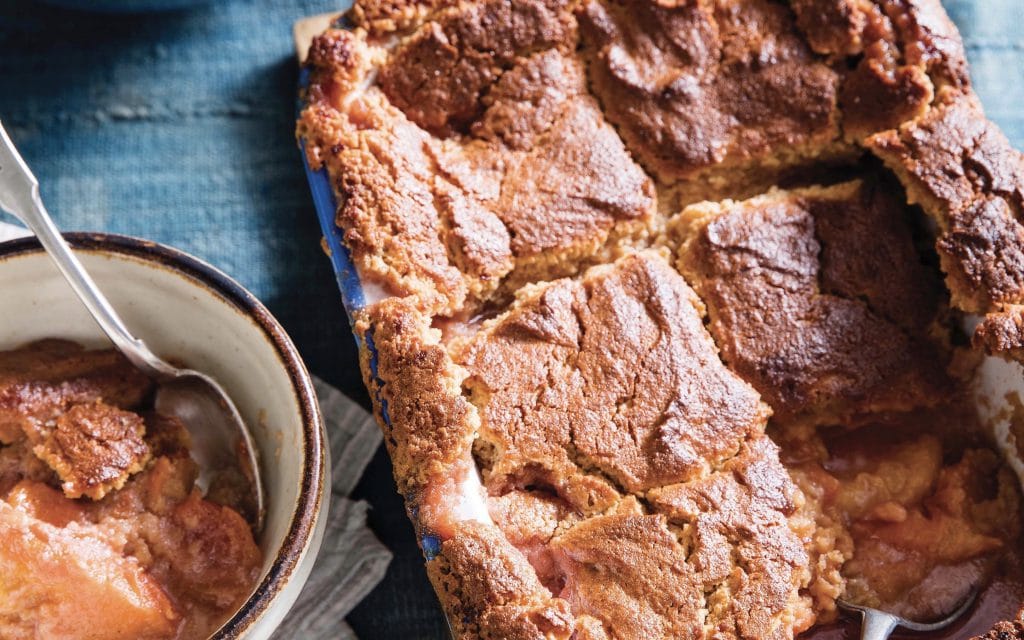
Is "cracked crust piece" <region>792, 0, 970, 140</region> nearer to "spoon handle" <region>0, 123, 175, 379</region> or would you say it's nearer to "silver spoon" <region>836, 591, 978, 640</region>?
"silver spoon" <region>836, 591, 978, 640</region>

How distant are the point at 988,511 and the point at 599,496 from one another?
758 mm

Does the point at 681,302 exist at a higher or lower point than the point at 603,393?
higher

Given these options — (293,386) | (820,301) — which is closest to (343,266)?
(293,386)

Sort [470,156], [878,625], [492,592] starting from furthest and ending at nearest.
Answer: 1. [470,156]
2. [878,625]
3. [492,592]

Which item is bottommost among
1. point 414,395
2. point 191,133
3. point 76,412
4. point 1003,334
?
point 76,412

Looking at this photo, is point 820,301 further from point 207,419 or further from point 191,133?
point 191,133

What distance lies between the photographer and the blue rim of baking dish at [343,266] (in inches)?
69.6

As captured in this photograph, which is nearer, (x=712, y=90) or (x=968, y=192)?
(x=968, y=192)

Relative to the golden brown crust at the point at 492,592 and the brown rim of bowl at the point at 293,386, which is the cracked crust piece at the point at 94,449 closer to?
the brown rim of bowl at the point at 293,386

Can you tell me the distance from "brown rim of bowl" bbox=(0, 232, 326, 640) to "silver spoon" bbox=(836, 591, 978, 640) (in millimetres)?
974

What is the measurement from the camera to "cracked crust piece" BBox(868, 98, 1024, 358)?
185cm

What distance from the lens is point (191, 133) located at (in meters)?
2.42

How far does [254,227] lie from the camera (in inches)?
92.4

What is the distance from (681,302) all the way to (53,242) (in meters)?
1.15
